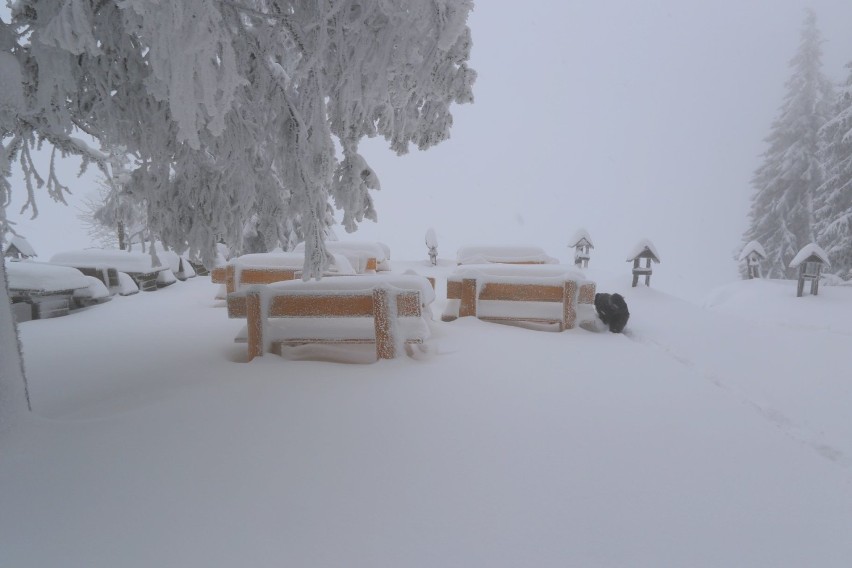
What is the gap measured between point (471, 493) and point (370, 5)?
3.68 m

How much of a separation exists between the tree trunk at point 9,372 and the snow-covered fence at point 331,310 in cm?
179

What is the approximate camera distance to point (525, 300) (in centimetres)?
671

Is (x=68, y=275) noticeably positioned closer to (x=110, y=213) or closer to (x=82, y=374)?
(x=110, y=213)

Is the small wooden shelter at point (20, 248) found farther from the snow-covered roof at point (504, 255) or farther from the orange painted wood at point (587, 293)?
the orange painted wood at point (587, 293)

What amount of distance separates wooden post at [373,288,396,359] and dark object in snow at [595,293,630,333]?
167 inches

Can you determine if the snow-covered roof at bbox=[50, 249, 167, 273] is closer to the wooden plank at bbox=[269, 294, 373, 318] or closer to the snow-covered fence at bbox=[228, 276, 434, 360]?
the snow-covered fence at bbox=[228, 276, 434, 360]

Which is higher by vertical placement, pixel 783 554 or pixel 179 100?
pixel 179 100

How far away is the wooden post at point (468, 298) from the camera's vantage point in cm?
675

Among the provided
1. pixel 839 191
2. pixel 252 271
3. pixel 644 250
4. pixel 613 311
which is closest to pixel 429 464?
pixel 613 311

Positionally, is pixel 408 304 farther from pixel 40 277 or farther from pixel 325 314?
pixel 40 277

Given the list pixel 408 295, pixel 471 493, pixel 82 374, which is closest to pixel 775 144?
pixel 408 295

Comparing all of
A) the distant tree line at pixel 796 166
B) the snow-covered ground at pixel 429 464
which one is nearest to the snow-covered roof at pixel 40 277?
the snow-covered ground at pixel 429 464

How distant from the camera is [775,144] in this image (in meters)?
22.7

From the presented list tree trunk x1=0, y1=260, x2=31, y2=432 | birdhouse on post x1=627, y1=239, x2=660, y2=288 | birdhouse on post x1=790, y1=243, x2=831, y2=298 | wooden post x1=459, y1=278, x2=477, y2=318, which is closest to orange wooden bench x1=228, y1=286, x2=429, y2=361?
tree trunk x1=0, y1=260, x2=31, y2=432
